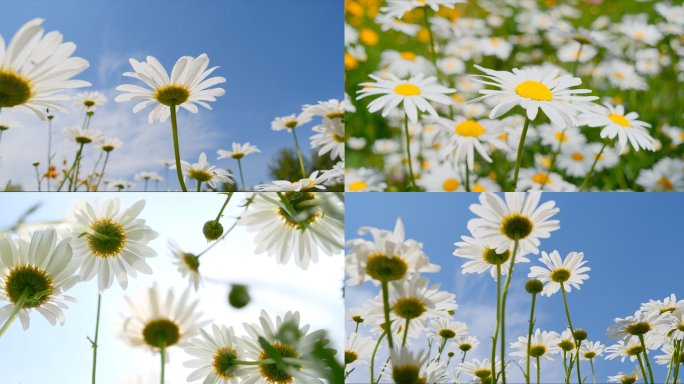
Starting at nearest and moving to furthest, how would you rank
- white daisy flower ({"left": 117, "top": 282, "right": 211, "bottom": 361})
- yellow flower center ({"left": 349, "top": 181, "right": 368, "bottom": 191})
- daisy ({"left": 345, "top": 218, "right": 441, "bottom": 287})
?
1. white daisy flower ({"left": 117, "top": 282, "right": 211, "bottom": 361})
2. daisy ({"left": 345, "top": 218, "right": 441, "bottom": 287})
3. yellow flower center ({"left": 349, "top": 181, "right": 368, "bottom": 191})

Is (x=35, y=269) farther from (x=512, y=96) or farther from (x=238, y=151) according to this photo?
(x=512, y=96)

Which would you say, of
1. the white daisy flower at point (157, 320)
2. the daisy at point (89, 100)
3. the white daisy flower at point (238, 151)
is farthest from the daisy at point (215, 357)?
the daisy at point (89, 100)

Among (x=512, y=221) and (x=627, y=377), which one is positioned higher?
(x=512, y=221)

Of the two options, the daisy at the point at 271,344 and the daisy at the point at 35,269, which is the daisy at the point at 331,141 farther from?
the daisy at the point at 35,269

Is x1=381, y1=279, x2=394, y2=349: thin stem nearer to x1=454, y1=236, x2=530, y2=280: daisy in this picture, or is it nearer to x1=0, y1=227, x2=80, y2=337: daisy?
x1=454, y1=236, x2=530, y2=280: daisy

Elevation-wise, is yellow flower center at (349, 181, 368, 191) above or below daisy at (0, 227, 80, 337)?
above

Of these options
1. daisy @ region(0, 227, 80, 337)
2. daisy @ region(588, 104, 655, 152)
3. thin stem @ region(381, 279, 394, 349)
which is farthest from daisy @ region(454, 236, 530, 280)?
daisy @ region(0, 227, 80, 337)

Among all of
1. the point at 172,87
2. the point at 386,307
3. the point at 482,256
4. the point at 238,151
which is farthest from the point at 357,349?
the point at 172,87
